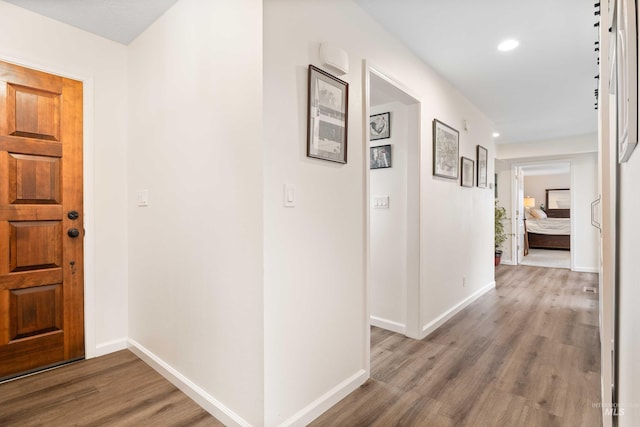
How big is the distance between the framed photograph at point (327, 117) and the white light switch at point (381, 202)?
1244 millimetres

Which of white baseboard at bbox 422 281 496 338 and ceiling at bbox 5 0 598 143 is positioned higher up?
ceiling at bbox 5 0 598 143

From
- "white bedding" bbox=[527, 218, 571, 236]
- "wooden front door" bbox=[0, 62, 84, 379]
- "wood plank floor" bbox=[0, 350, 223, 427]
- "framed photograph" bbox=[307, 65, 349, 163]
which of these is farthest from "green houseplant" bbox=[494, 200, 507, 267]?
"wooden front door" bbox=[0, 62, 84, 379]

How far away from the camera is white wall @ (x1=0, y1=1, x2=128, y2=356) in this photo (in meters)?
2.32

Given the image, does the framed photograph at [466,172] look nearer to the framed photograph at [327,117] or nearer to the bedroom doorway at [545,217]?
the framed photograph at [327,117]

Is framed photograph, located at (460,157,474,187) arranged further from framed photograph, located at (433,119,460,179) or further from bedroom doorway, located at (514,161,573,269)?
bedroom doorway, located at (514,161,573,269)

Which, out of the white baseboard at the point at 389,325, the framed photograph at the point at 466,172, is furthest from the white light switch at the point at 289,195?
the framed photograph at the point at 466,172

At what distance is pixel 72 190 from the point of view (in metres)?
2.36

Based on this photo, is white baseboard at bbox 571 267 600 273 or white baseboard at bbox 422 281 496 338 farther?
white baseboard at bbox 571 267 600 273

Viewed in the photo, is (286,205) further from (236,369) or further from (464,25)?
(464,25)

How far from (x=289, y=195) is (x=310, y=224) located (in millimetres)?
214

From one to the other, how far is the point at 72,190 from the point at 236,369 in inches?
71.4

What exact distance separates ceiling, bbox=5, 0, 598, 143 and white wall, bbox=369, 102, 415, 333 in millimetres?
651

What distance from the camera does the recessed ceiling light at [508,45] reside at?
2.50 meters

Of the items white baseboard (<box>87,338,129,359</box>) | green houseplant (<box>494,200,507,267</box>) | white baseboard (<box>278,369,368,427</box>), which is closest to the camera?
white baseboard (<box>278,369,368,427</box>)
